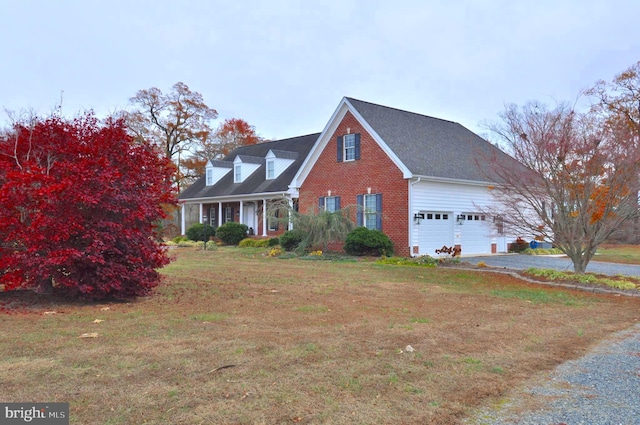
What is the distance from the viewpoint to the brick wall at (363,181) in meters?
18.7

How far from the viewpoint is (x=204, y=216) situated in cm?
3200

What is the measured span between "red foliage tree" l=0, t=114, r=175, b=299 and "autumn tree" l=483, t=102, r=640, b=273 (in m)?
8.74

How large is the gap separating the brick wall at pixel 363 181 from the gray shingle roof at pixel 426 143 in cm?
66

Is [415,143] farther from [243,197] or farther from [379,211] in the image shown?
[243,197]

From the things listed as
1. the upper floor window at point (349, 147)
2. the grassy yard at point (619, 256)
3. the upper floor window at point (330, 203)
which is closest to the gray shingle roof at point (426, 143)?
the upper floor window at point (349, 147)

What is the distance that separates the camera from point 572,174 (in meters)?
11.5

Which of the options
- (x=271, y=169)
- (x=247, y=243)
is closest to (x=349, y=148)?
(x=271, y=169)

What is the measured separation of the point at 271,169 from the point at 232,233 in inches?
163

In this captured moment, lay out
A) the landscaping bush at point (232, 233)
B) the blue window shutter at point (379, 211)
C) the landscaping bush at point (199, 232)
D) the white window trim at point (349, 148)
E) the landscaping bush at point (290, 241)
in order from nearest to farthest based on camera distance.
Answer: the blue window shutter at point (379, 211) < the landscaping bush at point (290, 241) < the white window trim at point (349, 148) < the landscaping bush at point (232, 233) < the landscaping bush at point (199, 232)

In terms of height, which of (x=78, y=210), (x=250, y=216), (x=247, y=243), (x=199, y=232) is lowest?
(x=247, y=243)

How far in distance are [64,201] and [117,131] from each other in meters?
1.52

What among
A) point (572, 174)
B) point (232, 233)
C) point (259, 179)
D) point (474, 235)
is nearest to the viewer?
point (572, 174)

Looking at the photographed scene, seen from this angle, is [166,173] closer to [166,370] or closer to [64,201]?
[64,201]

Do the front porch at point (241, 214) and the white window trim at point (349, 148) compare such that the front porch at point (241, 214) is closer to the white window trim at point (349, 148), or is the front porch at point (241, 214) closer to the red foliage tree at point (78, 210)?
the white window trim at point (349, 148)
